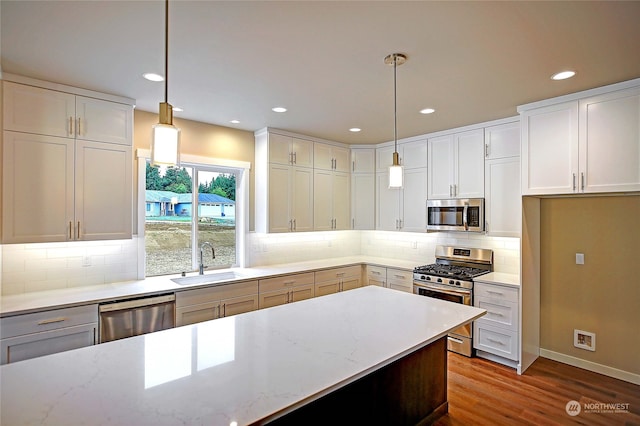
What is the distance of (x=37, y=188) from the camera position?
103 inches

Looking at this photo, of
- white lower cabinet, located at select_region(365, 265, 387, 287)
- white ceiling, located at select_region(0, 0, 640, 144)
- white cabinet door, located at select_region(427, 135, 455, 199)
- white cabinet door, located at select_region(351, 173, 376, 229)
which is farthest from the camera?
white cabinet door, located at select_region(351, 173, 376, 229)

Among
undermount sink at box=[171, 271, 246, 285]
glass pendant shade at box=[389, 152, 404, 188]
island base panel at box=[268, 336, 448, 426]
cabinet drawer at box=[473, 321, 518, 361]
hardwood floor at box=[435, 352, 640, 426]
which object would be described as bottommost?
hardwood floor at box=[435, 352, 640, 426]

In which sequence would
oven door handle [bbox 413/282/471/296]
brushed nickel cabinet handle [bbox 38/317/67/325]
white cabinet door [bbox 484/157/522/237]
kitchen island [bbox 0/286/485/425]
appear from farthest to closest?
1. oven door handle [bbox 413/282/471/296]
2. white cabinet door [bbox 484/157/522/237]
3. brushed nickel cabinet handle [bbox 38/317/67/325]
4. kitchen island [bbox 0/286/485/425]

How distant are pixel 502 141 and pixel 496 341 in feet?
7.04

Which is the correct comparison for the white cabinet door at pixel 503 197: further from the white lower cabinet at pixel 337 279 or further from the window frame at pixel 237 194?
the window frame at pixel 237 194

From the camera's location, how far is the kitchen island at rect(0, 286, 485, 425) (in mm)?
1135

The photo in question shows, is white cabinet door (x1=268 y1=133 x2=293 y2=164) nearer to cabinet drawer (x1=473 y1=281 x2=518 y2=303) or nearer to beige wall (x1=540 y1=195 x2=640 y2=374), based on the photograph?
cabinet drawer (x1=473 y1=281 x2=518 y2=303)

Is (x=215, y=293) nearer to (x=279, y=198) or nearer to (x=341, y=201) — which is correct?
(x=279, y=198)

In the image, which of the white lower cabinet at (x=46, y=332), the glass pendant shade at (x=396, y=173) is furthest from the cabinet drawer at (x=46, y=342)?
the glass pendant shade at (x=396, y=173)

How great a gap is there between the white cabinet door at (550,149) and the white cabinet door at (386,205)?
1731 mm

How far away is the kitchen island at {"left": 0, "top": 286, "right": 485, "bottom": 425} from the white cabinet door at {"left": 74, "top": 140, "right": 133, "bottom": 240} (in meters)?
1.57

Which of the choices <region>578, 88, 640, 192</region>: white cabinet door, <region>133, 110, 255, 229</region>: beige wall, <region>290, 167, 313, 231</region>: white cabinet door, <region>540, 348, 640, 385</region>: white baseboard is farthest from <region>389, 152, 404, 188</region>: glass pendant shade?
<region>540, 348, 640, 385</region>: white baseboard

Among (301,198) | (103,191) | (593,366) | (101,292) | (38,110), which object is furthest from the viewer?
(301,198)

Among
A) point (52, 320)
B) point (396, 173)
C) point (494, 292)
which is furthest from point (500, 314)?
point (52, 320)
